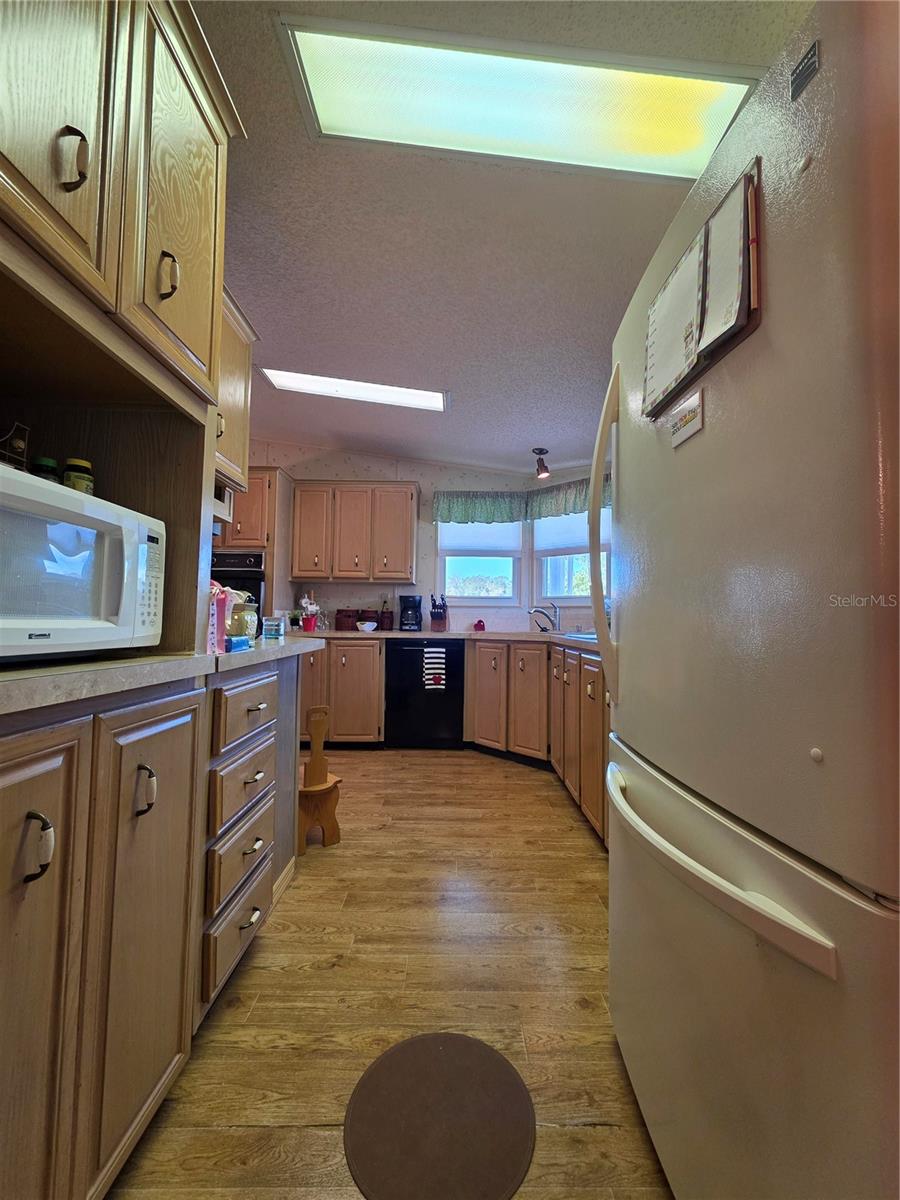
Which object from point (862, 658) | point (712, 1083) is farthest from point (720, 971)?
point (862, 658)

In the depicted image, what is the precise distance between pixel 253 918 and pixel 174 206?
5.72 ft

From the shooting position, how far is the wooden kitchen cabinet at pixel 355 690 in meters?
3.94

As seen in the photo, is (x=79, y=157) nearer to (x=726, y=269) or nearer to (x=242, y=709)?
(x=726, y=269)

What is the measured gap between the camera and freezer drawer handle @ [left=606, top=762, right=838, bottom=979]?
1.64 feet

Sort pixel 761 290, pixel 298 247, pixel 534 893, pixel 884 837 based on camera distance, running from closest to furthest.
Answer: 1. pixel 884 837
2. pixel 761 290
3. pixel 534 893
4. pixel 298 247

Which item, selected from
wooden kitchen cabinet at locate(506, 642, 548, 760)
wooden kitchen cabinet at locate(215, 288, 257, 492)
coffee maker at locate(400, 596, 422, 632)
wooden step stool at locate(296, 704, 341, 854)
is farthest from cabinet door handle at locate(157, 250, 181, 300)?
coffee maker at locate(400, 596, 422, 632)

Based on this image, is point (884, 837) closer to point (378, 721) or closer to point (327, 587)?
point (378, 721)

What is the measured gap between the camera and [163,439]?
1.25 metres

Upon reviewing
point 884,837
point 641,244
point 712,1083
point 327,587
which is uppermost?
point 641,244

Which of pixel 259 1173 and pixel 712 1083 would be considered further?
pixel 259 1173

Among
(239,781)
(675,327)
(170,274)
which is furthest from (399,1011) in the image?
(170,274)

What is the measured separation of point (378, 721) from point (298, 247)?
10.1ft

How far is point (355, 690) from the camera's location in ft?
13.0

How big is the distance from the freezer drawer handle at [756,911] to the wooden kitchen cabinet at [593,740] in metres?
1.34
